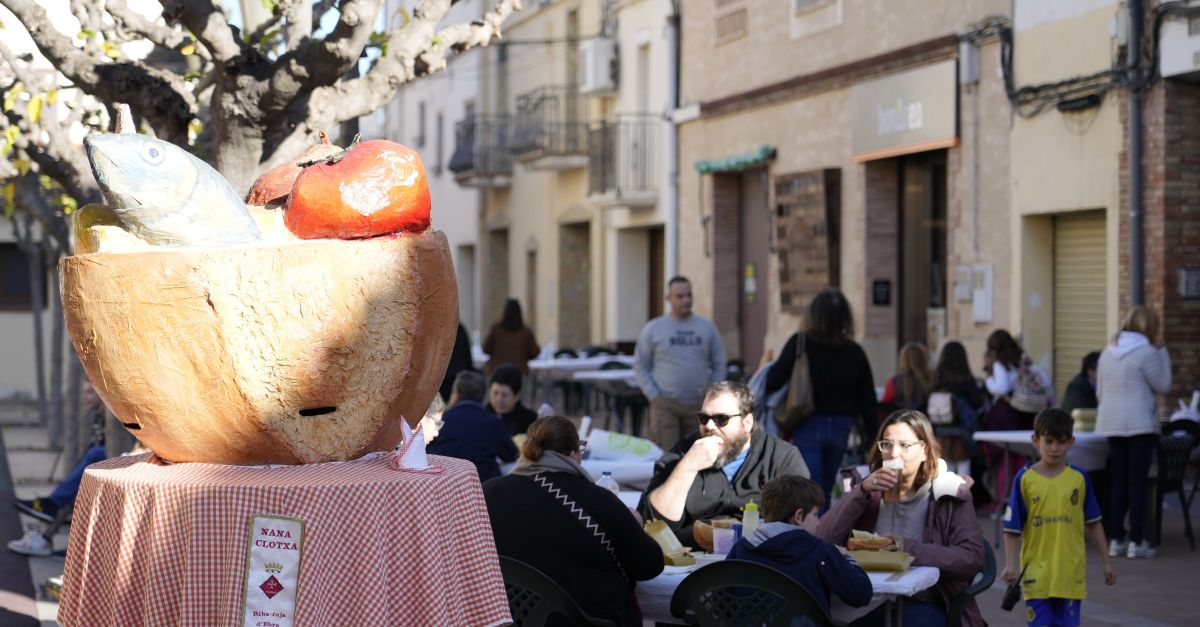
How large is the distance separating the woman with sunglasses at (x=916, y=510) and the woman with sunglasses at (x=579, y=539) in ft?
3.33

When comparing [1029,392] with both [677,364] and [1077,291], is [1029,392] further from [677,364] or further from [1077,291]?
[1077,291]

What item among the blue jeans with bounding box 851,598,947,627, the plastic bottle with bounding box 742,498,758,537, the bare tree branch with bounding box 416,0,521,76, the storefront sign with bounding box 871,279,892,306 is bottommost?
the blue jeans with bounding box 851,598,947,627

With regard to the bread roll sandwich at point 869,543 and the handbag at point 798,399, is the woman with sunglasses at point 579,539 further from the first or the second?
the handbag at point 798,399

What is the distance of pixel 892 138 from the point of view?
680 inches

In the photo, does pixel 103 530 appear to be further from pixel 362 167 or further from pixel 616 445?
pixel 616 445

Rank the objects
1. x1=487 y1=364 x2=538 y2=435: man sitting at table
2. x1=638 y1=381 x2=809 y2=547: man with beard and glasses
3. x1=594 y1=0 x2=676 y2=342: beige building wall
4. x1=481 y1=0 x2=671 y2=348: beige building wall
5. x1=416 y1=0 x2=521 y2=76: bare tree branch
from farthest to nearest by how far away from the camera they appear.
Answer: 1. x1=481 y1=0 x2=671 y2=348: beige building wall
2. x1=594 y1=0 x2=676 y2=342: beige building wall
3. x1=487 y1=364 x2=538 y2=435: man sitting at table
4. x1=416 y1=0 x2=521 y2=76: bare tree branch
5. x1=638 y1=381 x2=809 y2=547: man with beard and glasses

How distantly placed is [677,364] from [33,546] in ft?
14.7

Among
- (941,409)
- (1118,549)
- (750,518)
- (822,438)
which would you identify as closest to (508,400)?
(822,438)

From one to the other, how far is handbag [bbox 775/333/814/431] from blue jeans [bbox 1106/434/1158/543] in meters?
2.12

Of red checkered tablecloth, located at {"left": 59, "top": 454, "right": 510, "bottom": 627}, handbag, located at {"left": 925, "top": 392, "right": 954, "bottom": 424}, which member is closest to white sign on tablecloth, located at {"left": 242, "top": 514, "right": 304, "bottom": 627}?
red checkered tablecloth, located at {"left": 59, "top": 454, "right": 510, "bottom": 627}

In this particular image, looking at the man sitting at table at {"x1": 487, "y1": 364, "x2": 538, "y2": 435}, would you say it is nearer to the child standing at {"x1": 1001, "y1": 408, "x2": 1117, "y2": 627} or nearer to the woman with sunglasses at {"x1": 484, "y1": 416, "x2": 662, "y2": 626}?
the child standing at {"x1": 1001, "y1": 408, "x2": 1117, "y2": 627}

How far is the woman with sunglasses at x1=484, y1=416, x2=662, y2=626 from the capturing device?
18.5ft

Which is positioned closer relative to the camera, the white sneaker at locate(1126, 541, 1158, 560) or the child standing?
the child standing

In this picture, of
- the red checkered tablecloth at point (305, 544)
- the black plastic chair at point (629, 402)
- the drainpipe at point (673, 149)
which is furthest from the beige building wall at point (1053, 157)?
the red checkered tablecloth at point (305, 544)
